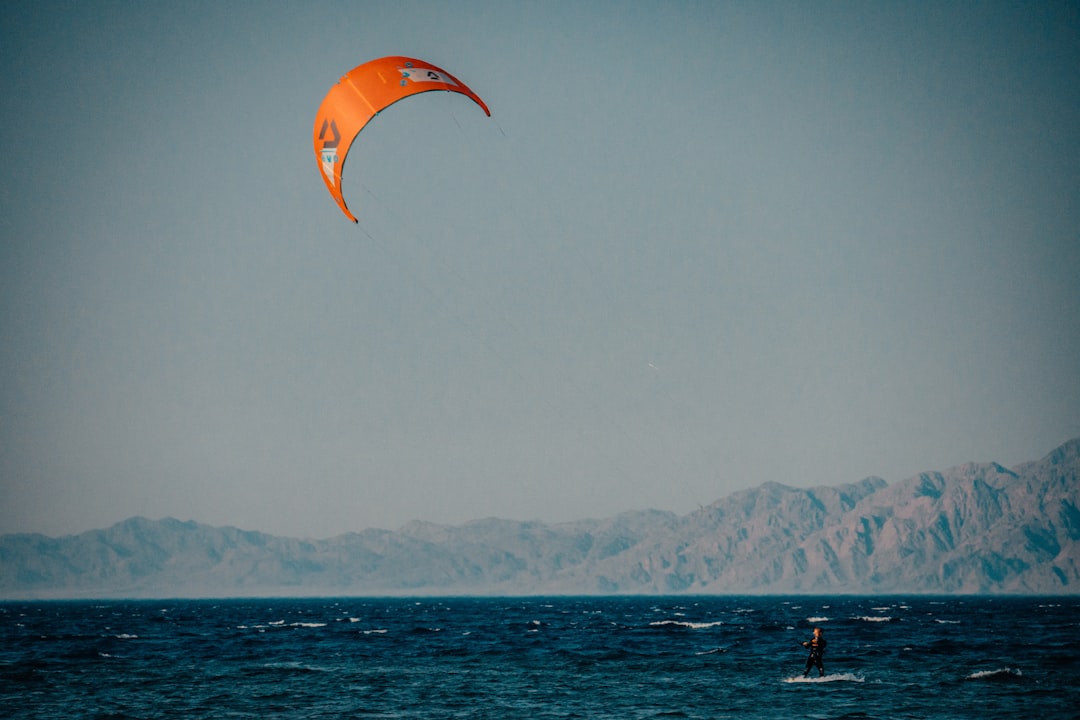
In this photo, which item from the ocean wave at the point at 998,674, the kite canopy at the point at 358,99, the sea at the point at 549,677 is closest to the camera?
the kite canopy at the point at 358,99

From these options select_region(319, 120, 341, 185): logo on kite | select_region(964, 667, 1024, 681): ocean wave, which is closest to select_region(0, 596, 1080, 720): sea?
select_region(964, 667, 1024, 681): ocean wave

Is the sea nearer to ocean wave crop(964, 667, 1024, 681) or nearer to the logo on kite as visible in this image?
ocean wave crop(964, 667, 1024, 681)

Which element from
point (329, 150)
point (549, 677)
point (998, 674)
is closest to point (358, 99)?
point (329, 150)

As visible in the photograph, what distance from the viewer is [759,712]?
3466 cm

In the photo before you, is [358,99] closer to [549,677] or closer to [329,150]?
[329,150]

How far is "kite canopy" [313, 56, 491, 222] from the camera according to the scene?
112 feet

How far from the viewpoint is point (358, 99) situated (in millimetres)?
34281

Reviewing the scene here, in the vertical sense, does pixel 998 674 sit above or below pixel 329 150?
below

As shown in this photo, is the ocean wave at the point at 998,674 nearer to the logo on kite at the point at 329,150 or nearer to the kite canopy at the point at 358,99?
the kite canopy at the point at 358,99

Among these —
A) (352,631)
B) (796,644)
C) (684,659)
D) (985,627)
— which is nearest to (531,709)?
(684,659)

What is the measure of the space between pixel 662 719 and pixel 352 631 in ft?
192

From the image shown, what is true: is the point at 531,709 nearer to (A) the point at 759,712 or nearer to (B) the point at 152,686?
(A) the point at 759,712

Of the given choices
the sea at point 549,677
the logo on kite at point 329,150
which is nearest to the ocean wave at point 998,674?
the sea at point 549,677

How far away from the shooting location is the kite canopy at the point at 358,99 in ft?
112
